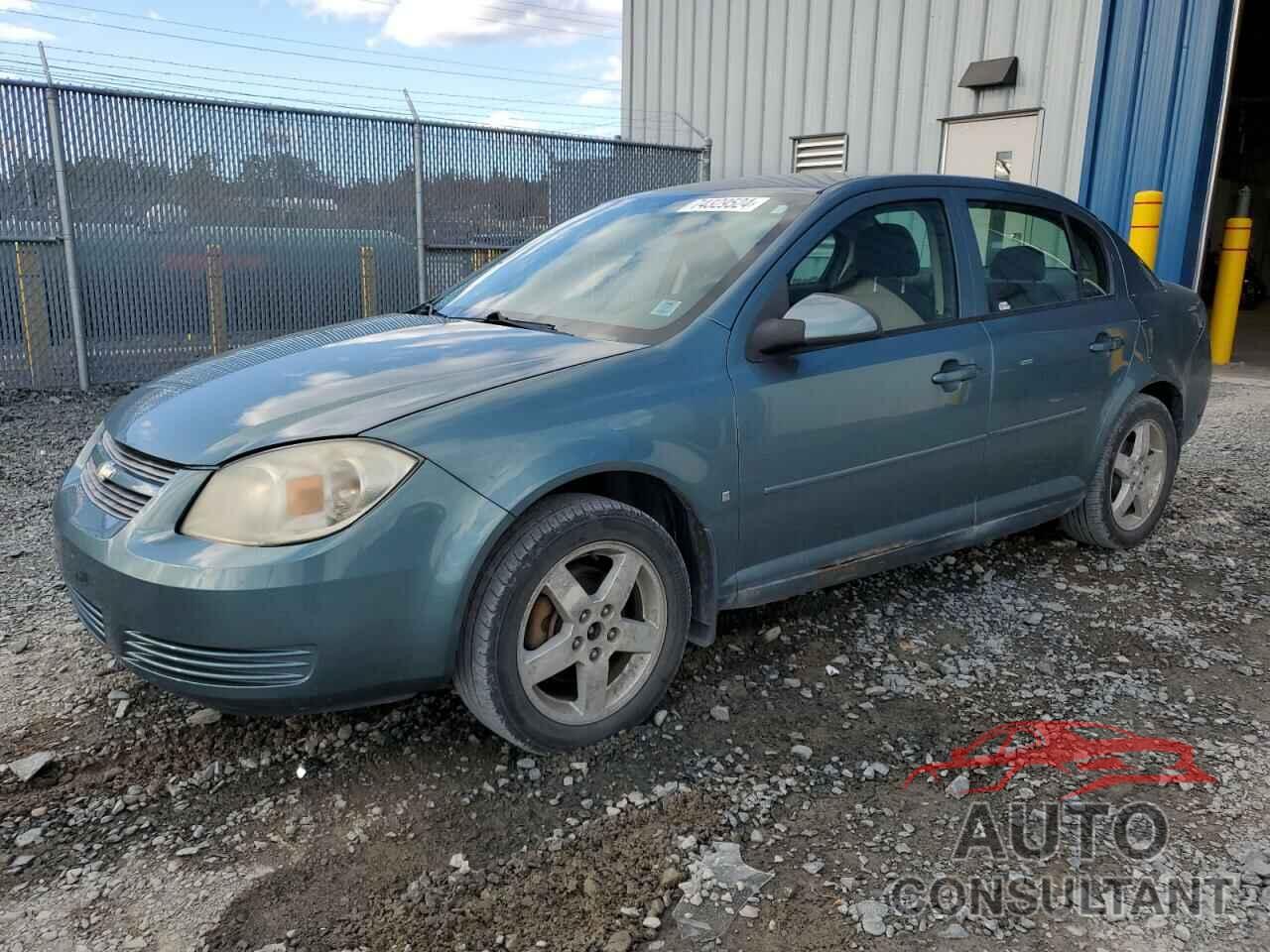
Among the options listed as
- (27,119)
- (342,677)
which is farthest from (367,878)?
(27,119)

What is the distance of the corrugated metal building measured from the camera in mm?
9219

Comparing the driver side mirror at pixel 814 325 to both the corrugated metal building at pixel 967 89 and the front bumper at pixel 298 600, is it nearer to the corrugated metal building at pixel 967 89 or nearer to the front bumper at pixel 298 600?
the front bumper at pixel 298 600

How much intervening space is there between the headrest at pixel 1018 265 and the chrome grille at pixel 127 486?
2853 millimetres

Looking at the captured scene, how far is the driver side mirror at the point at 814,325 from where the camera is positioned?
2943mm

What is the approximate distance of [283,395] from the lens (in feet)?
8.75

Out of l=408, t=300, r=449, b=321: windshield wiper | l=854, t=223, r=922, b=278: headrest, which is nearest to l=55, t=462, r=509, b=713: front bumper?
l=408, t=300, r=449, b=321: windshield wiper

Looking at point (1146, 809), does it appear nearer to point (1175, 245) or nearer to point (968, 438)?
point (968, 438)

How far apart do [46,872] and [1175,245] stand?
10038 mm

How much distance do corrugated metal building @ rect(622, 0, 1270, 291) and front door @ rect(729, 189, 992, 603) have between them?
23.6 ft

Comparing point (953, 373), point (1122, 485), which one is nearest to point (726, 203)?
point (953, 373)

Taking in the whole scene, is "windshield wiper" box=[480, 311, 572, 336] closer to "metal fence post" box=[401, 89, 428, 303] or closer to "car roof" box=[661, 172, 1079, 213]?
"car roof" box=[661, 172, 1079, 213]

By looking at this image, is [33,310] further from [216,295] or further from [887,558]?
[887,558]

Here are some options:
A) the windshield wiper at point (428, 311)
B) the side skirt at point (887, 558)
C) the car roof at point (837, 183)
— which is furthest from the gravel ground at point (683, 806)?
the car roof at point (837, 183)

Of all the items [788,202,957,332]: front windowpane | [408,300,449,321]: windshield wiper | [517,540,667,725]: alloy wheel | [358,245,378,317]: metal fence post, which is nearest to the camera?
[517,540,667,725]: alloy wheel
